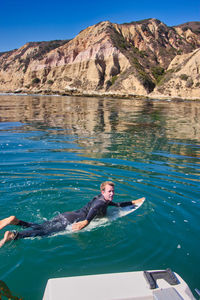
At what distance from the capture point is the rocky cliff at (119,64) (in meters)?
81.3

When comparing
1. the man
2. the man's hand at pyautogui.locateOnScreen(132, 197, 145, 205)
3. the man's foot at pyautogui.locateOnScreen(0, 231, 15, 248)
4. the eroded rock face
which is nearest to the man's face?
the man

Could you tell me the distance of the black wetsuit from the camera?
5625 mm

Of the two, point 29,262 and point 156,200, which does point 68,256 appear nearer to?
point 29,262

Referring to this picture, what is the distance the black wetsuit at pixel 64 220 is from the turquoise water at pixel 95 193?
0.17m

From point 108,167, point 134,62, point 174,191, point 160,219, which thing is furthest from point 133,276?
point 134,62

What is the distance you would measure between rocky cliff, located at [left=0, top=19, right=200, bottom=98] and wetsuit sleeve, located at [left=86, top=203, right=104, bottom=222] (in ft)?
232

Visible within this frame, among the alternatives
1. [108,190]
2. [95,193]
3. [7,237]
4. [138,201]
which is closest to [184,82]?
[95,193]

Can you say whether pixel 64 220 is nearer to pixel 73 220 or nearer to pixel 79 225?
pixel 73 220

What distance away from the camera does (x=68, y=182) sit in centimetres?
895

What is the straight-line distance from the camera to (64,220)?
6.14 meters

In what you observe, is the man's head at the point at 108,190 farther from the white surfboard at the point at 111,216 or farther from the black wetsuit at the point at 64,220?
the white surfboard at the point at 111,216

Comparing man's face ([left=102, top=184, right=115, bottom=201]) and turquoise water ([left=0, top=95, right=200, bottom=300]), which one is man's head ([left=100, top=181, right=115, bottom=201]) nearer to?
man's face ([left=102, top=184, right=115, bottom=201])

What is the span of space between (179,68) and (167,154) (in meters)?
77.3

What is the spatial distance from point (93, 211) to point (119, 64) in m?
101
